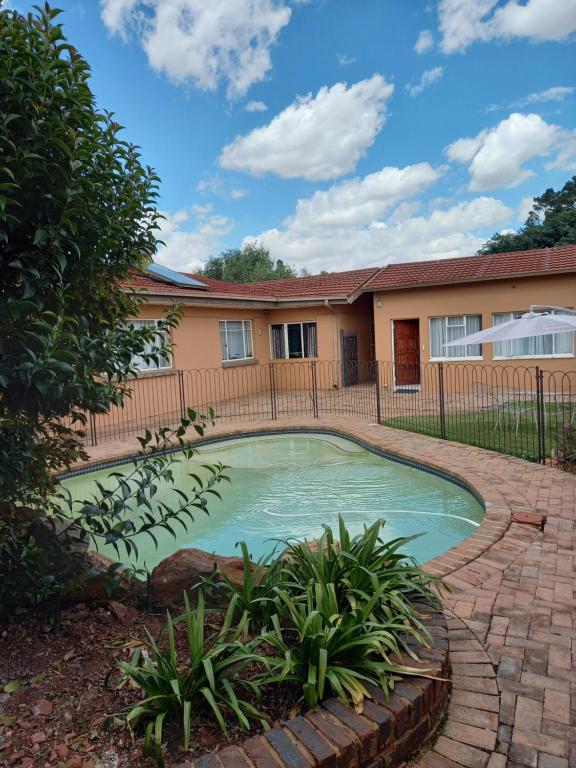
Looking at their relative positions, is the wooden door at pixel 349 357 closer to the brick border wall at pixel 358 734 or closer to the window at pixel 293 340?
the window at pixel 293 340

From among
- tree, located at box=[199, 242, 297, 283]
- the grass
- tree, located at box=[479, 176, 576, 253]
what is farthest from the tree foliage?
tree, located at box=[199, 242, 297, 283]

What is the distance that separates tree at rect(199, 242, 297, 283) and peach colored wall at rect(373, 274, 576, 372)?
78.6ft

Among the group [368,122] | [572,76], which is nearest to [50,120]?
[572,76]

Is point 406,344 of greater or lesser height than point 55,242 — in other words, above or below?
below

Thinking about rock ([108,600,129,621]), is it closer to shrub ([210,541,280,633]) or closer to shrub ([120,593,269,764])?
shrub ([210,541,280,633])

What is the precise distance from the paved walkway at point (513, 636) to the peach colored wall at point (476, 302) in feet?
33.4

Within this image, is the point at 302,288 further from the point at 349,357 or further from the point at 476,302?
the point at 476,302

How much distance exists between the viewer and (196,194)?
90.3 feet

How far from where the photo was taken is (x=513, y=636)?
124 inches

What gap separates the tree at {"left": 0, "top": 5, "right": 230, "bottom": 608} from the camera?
2.10m

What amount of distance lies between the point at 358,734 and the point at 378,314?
16526mm

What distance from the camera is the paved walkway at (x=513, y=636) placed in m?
2.24

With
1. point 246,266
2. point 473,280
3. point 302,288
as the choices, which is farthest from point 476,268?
point 246,266

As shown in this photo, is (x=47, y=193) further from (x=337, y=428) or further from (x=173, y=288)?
(x=173, y=288)
